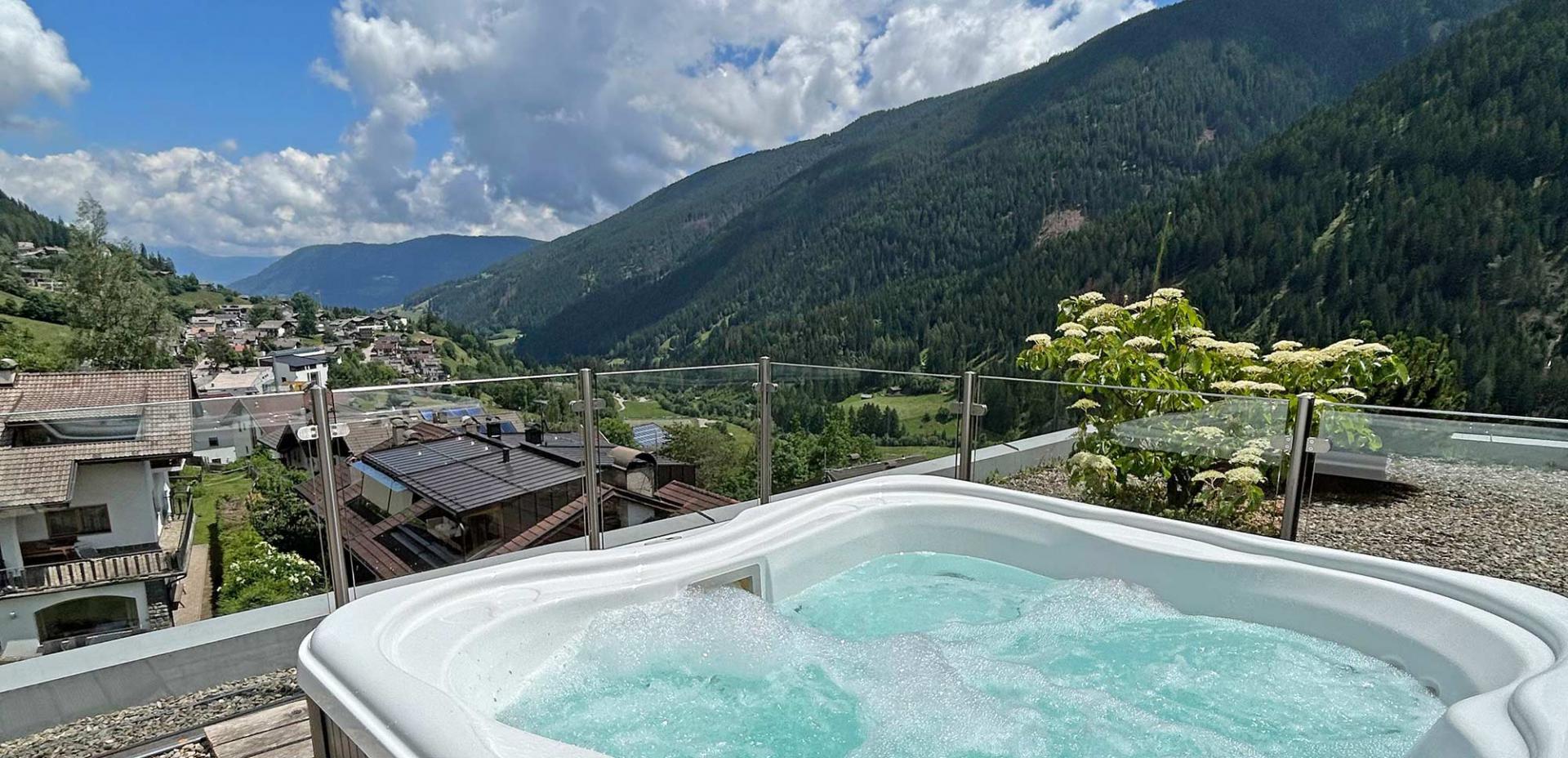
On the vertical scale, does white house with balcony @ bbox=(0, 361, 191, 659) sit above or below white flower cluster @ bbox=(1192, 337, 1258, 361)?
below

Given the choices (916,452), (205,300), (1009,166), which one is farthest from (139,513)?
(205,300)

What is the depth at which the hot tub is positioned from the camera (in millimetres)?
1408

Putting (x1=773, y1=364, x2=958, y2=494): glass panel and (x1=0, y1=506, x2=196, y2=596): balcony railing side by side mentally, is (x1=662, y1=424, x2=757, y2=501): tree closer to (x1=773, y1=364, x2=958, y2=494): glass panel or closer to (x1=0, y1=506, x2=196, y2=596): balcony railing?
(x1=773, y1=364, x2=958, y2=494): glass panel

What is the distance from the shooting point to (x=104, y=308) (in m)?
22.7

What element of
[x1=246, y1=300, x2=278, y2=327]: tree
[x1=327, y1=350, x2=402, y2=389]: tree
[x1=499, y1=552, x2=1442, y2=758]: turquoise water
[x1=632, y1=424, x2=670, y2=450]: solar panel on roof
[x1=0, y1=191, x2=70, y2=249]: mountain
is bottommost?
[x1=327, y1=350, x2=402, y2=389]: tree

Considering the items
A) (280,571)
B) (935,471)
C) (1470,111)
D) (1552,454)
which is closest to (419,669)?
(280,571)

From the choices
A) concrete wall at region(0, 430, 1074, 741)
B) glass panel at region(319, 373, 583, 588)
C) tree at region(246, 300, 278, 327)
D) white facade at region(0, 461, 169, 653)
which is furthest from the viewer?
tree at region(246, 300, 278, 327)

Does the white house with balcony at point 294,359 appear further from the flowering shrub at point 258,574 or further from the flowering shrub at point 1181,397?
the flowering shrub at point 1181,397

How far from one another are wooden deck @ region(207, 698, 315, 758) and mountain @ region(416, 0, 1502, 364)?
43.2 meters

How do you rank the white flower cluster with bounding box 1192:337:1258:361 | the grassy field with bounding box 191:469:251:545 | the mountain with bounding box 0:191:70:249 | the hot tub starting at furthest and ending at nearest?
1. the mountain with bounding box 0:191:70:249
2. the white flower cluster with bounding box 1192:337:1258:361
3. the grassy field with bounding box 191:469:251:545
4. the hot tub

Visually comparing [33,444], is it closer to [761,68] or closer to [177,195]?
[761,68]

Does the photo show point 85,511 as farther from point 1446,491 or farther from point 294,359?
point 294,359

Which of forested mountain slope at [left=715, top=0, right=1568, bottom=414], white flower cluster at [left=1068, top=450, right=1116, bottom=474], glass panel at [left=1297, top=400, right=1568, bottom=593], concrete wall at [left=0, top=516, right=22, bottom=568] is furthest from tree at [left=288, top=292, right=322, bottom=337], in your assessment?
glass panel at [left=1297, top=400, right=1568, bottom=593]

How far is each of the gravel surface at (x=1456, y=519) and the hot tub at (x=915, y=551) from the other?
0.86 meters
